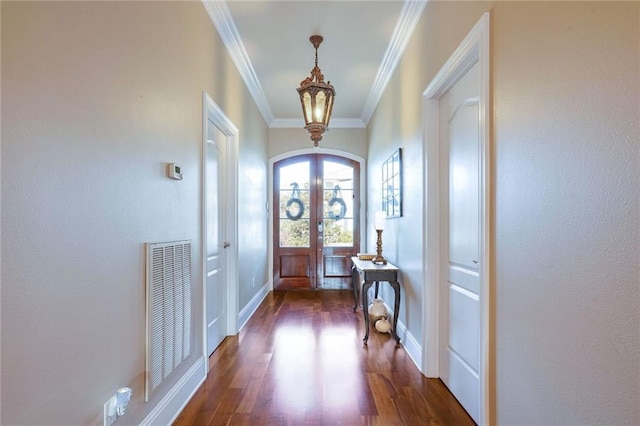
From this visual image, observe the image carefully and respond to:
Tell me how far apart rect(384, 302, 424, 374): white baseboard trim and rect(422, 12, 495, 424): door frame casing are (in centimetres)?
13

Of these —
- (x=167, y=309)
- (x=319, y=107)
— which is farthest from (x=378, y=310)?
(x=167, y=309)

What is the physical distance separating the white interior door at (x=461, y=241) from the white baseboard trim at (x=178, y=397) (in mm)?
1691

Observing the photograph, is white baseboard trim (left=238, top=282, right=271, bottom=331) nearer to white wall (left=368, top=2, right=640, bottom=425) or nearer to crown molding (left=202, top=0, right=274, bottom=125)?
crown molding (left=202, top=0, right=274, bottom=125)

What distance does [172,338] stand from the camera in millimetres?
1984

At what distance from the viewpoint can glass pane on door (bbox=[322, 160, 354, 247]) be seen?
19.4 feet

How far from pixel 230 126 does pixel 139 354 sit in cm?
224

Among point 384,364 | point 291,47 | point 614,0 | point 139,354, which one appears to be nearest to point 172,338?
point 139,354

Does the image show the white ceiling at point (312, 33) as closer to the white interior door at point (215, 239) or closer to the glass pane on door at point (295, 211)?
the white interior door at point (215, 239)

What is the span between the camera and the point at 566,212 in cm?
A: 112

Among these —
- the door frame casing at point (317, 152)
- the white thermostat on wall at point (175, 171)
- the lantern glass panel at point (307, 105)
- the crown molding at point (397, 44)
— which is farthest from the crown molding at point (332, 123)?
the white thermostat on wall at point (175, 171)

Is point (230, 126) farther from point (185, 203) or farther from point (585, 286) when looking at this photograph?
point (585, 286)

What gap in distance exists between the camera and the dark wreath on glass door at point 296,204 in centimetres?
592

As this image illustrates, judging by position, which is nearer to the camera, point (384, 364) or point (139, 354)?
point (139, 354)

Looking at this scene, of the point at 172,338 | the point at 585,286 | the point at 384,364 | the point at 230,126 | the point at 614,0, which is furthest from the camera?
the point at 230,126
